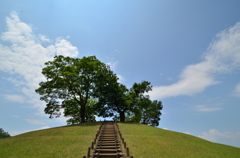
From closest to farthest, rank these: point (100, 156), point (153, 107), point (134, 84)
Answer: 1. point (100, 156)
2. point (134, 84)
3. point (153, 107)

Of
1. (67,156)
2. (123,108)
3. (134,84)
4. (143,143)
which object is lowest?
(67,156)

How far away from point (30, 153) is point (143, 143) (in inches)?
463

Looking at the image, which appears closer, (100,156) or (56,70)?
(100,156)

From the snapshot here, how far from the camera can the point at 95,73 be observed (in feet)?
130

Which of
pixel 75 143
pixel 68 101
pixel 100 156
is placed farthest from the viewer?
pixel 68 101

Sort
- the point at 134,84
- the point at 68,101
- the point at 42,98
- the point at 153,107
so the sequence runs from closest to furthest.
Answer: the point at 42,98 < the point at 68,101 < the point at 134,84 < the point at 153,107

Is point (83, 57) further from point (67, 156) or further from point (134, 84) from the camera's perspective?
point (67, 156)

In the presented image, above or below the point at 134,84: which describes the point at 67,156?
below

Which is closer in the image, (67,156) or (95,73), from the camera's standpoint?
(67,156)

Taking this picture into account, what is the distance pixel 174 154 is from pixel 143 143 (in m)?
3.84

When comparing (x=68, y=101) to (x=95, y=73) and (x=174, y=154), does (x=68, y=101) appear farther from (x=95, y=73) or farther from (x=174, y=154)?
(x=174, y=154)

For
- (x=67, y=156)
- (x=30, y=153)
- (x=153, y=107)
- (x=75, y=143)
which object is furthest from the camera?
(x=153, y=107)

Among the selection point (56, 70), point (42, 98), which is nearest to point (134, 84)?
point (56, 70)

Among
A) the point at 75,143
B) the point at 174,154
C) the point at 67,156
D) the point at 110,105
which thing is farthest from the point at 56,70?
the point at 174,154
